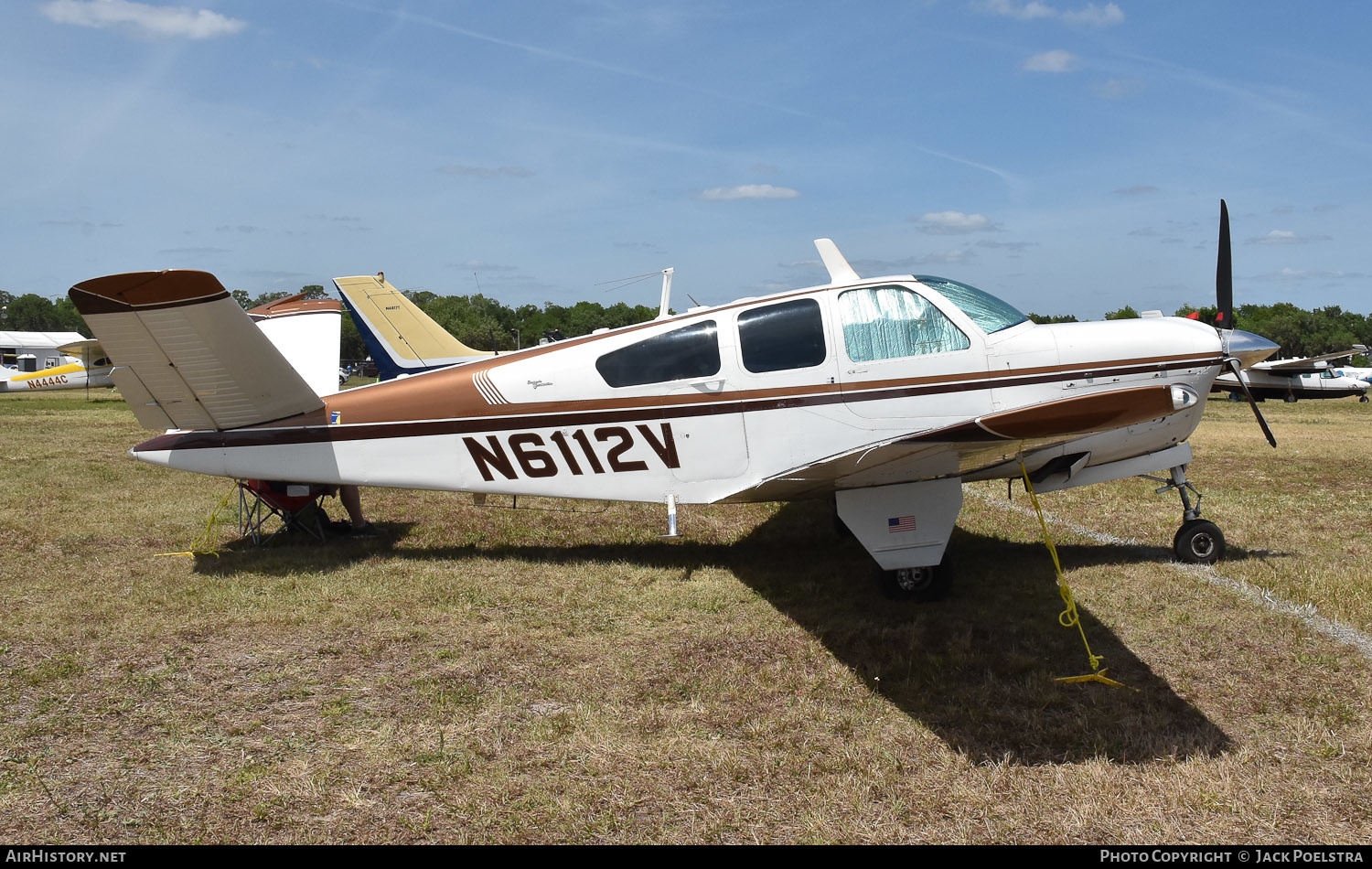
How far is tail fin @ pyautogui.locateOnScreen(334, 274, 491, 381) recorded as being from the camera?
1415cm

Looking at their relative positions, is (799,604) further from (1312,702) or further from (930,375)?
(1312,702)

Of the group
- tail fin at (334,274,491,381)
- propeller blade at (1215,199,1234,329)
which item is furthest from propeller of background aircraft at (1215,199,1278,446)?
tail fin at (334,274,491,381)

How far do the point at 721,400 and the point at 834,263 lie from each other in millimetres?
1343

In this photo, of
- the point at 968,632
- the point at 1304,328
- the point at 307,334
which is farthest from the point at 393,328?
the point at 1304,328

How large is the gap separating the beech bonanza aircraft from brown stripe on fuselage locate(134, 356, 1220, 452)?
0.01 m

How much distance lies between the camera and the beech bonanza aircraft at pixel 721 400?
5758 mm

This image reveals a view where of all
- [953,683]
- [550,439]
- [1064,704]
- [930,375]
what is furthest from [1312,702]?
[550,439]

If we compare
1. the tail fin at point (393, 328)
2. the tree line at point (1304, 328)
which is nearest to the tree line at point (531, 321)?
the tree line at point (1304, 328)

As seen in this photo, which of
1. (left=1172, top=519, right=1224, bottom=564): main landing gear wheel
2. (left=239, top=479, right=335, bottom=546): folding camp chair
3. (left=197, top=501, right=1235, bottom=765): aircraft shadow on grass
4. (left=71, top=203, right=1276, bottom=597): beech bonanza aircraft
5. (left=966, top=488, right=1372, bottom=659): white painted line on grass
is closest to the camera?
(left=197, top=501, right=1235, bottom=765): aircraft shadow on grass

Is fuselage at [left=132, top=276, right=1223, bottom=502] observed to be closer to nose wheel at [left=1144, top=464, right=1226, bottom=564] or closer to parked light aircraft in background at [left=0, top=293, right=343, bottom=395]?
nose wheel at [left=1144, top=464, right=1226, bottom=564]

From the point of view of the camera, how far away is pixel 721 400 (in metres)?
6.15

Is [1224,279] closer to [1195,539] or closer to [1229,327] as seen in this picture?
[1229,327]

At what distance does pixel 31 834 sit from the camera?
10.4ft

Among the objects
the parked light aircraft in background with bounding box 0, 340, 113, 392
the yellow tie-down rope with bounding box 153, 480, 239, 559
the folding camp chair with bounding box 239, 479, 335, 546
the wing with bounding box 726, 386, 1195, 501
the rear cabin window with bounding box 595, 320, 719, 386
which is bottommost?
the yellow tie-down rope with bounding box 153, 480, 239, 559
